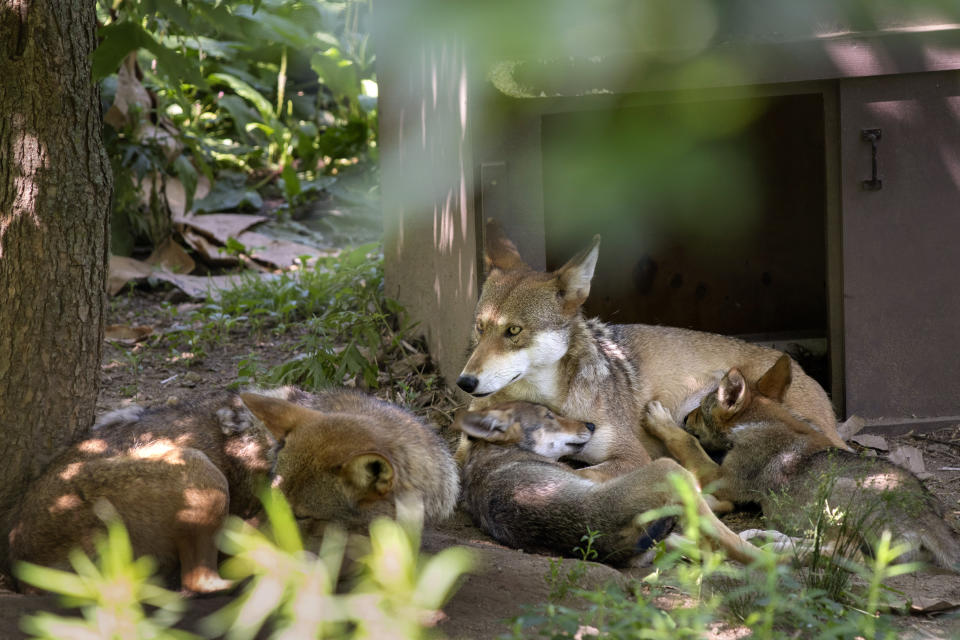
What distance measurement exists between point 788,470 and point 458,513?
183 centimetres

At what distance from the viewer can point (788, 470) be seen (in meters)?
5.04

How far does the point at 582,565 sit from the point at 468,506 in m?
1.53

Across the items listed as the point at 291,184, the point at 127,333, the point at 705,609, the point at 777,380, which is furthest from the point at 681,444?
the point at 291,184

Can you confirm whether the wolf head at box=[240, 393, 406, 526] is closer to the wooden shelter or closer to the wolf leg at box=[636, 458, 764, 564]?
the wolf leg at box=[636, 458, 764, 564]

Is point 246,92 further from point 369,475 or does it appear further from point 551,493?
point 369,475

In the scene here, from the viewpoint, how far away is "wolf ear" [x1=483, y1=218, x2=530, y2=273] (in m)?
5.93

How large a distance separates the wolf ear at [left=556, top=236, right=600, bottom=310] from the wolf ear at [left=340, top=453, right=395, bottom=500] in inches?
83.5

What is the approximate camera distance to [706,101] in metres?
6.09

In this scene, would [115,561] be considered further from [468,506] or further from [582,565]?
[468,506]

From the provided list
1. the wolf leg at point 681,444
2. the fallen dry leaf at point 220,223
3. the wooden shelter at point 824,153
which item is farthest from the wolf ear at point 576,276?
the fallen dry leaf at point 220,223

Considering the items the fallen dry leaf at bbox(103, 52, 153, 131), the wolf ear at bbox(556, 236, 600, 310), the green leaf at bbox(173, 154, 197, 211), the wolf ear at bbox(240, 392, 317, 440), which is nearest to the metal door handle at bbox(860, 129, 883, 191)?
the wolf ear at bbox(556, 236, 600, 310)

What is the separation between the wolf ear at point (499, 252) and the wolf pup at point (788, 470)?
50.0 inches

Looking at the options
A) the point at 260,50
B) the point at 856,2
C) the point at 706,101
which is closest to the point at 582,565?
the point at 856,2

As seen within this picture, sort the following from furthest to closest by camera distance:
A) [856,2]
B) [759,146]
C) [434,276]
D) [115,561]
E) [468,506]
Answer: [759,146]
[434,276]
[468,506]
[115,561]
[856,2]
